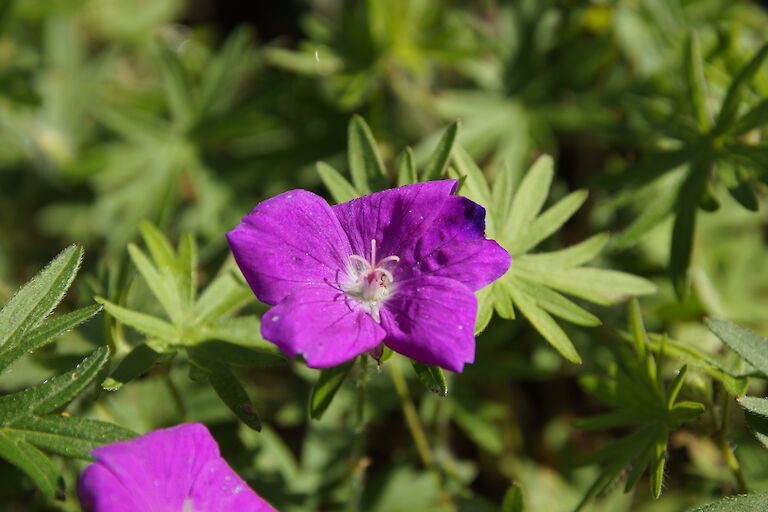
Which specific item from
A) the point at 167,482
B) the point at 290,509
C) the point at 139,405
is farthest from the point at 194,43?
the point at 167,482

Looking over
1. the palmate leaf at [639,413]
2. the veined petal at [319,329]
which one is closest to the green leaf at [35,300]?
the veined petal at [319,329]

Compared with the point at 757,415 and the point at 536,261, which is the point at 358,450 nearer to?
the point at 536,261

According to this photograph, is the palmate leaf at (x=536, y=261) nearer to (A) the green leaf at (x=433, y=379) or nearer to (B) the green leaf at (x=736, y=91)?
(A) the green leaf at (x=433, y=379)

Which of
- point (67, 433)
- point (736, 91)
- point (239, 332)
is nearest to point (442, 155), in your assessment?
point (239, 332)

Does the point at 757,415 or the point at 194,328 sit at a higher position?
→ the point at 194,328

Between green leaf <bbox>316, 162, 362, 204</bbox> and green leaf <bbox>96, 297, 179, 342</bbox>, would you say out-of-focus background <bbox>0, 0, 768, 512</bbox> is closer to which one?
green leaf <bbox>96, 297, 179, 342</bbox>

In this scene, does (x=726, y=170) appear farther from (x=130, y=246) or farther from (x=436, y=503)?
(x=130, y=246)

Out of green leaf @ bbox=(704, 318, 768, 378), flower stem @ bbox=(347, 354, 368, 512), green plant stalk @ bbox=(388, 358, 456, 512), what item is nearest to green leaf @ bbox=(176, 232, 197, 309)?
flower stem @ bbox=(347, 354, 368, 512)
